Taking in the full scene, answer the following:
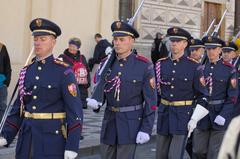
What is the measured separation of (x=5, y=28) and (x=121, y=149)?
8067 mm

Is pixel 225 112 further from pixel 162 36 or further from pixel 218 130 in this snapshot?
pixel 162 36

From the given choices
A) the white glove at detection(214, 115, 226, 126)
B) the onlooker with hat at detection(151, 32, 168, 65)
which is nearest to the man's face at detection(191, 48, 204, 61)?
the white glove at detection(214, 115, 226, 126)

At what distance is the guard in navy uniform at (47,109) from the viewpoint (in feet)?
14.9

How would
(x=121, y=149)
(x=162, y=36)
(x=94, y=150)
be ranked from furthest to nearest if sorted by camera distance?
(x=162, y=36)
(x=94, y=150)
(x=121, y=149)

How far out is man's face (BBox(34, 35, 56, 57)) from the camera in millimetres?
4645

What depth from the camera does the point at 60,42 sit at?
14.1 meters

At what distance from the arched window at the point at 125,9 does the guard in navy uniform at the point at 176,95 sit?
9.86 m

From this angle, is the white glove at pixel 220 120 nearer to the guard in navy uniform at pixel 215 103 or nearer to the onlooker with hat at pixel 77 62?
the guard in navy uniform at pixel 215 103

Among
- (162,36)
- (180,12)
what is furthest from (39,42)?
(180,12)

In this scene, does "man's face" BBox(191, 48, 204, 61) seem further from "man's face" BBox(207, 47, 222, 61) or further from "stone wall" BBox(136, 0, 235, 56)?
"stone wall" BBox(136, 0, 235, 56)

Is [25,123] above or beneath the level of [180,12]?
beneath

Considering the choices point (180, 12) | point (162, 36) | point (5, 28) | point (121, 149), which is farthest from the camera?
point (180, 12)

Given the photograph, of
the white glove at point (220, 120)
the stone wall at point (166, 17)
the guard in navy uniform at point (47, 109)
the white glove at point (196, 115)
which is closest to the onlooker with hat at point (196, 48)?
the white glove at point (220, 120)

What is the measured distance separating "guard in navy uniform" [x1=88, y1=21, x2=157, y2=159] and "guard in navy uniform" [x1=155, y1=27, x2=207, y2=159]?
0.96 m
